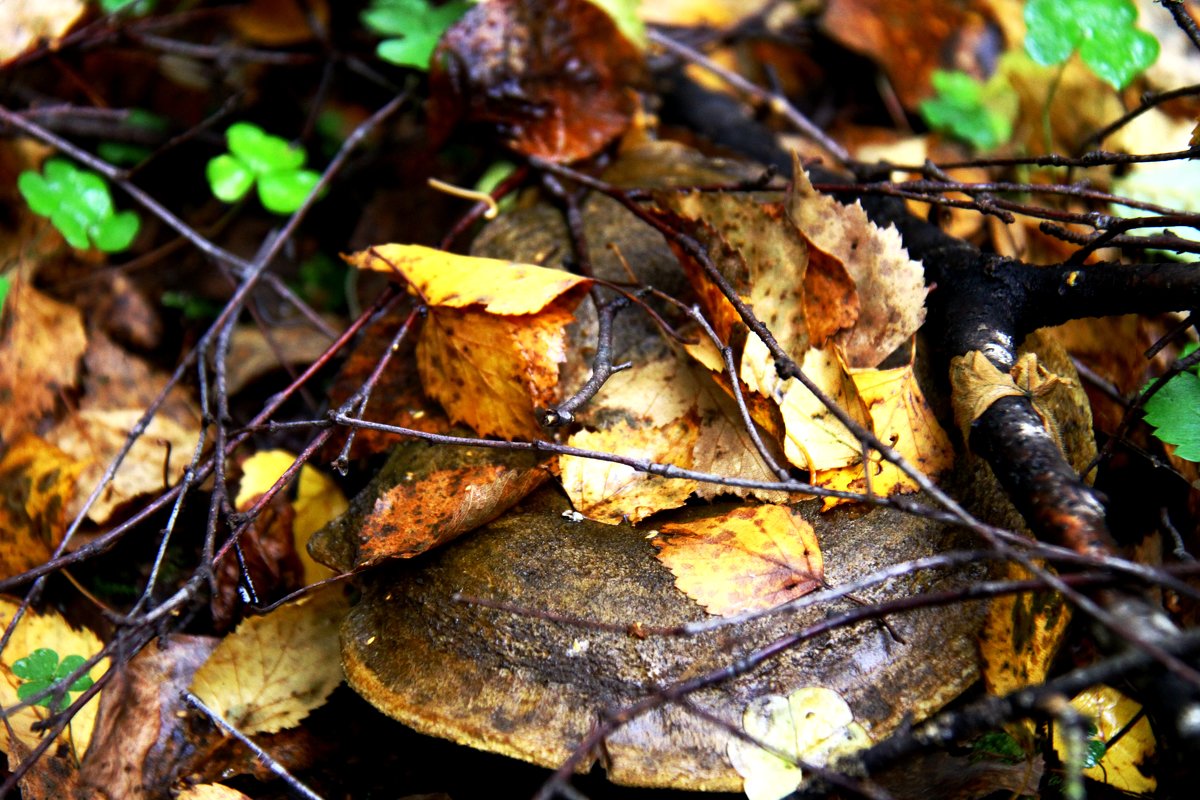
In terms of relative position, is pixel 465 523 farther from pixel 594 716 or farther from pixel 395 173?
pixel 395 173

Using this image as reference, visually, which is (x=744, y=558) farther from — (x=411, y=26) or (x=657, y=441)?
(x=411, y=26)

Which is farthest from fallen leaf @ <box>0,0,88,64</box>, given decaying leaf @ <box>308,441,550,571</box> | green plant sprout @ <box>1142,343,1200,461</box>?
green plant sprout @ <box>1142,343,1200,461</box>

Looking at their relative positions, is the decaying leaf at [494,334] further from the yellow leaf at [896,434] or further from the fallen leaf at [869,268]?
the yellow leaf at [896,434]

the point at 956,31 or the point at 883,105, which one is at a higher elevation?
the point at 956,31

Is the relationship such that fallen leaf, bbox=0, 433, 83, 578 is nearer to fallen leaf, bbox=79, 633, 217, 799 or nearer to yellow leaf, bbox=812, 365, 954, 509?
fallen leaf, bbox=79, 633, 217, 799

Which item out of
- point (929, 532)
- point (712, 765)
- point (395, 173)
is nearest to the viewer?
point (712, 765)

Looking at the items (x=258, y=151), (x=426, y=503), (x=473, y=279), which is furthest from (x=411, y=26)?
(x=426, y=503)

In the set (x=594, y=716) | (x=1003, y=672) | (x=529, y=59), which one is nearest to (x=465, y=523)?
(x=594, y=716)
